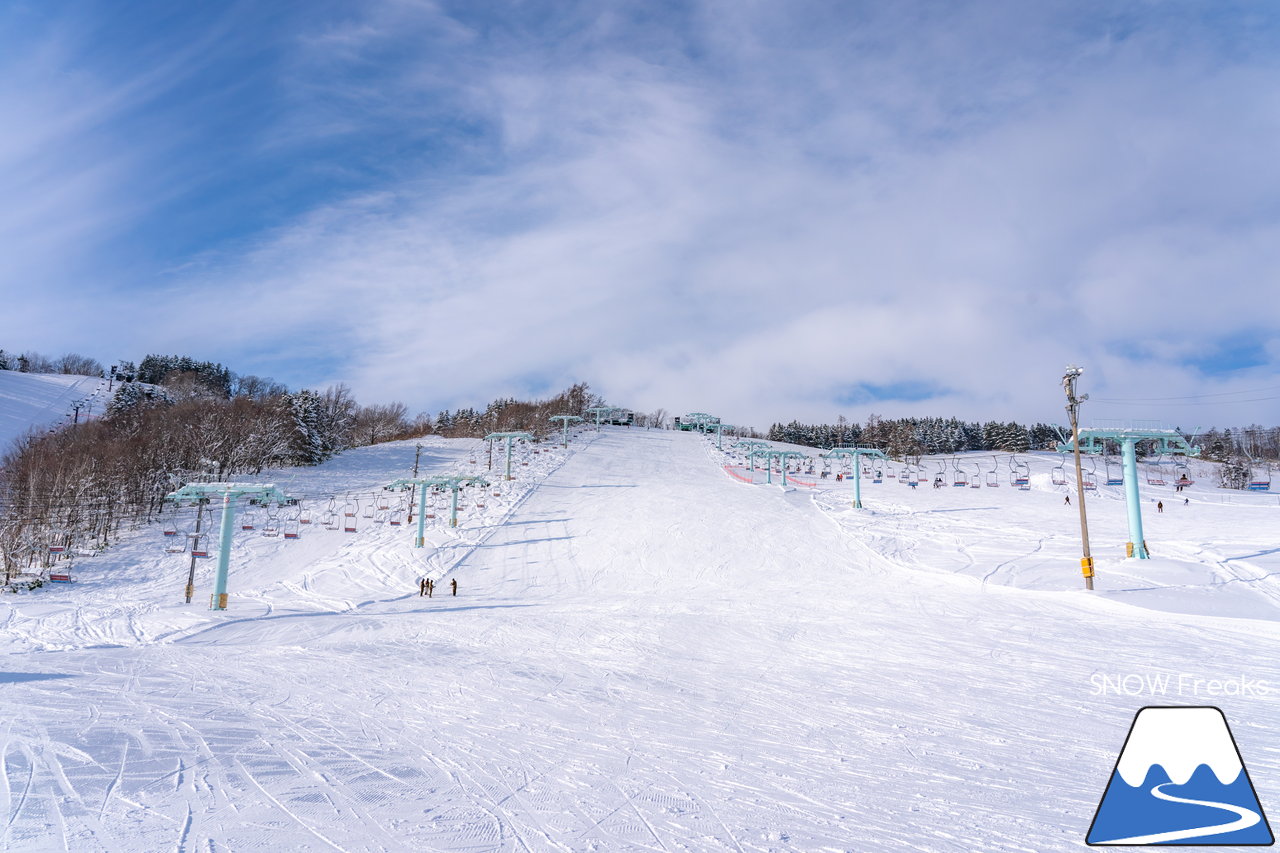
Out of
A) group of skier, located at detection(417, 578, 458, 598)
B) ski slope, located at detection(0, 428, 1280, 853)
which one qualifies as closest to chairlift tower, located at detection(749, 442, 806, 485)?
ski slope, located at detection(0, 428, 1280, 853)

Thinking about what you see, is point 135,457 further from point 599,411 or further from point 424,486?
point 599,411

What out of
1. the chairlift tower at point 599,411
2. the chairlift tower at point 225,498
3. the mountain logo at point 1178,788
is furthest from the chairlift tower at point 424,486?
the chairlift tower at point 599,411

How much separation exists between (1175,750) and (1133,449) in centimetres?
2629

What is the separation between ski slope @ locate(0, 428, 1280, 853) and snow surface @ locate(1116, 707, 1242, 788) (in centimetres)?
113

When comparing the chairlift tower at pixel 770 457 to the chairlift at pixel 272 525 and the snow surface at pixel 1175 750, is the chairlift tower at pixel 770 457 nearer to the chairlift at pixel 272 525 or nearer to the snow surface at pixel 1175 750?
the chairlift at pixel 272 525

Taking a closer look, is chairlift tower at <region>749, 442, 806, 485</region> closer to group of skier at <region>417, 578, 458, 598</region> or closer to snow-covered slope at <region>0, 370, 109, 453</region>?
group of skier at <region>417, 578, 458, 598</region>

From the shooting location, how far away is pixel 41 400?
277ft

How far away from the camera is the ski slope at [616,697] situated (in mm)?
5258

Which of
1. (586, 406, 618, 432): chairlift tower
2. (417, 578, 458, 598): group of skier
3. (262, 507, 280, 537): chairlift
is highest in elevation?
(586, 406, 618, 432): chairlift tower

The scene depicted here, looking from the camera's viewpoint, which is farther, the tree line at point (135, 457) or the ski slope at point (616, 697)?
the tree line at point (135, 457)

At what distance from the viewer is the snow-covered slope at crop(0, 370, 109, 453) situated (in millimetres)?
71000

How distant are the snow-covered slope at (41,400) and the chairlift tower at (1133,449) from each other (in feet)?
282

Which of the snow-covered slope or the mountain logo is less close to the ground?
the snow-covered slope

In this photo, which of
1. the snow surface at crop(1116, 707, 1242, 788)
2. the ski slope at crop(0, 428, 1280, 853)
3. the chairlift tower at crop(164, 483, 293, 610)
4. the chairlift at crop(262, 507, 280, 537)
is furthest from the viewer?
the chairlift at crop(262, 507, 280, 537)
